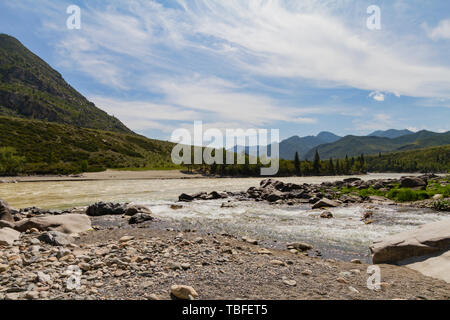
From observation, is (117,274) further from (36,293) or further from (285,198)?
(285,198)

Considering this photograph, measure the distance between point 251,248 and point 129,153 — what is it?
19980cm

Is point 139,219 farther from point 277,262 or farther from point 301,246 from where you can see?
point 277,262

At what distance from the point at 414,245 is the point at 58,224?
2049 centimetres

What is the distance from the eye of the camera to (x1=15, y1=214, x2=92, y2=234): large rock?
1642cm

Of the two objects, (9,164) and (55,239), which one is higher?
(9,164)

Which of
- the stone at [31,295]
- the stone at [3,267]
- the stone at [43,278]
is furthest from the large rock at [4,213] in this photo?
the stone at [31,295]

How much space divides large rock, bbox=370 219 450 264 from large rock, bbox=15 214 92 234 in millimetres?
18118

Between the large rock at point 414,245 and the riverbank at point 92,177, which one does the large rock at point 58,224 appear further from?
the riverbank at point 92,177

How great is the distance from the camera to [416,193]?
33031 millimetres

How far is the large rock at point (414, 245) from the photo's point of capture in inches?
430

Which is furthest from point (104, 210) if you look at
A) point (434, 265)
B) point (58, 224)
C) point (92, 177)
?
point (92, 177)

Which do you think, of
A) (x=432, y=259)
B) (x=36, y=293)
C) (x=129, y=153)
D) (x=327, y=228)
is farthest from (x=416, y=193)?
(x=129, y=153)

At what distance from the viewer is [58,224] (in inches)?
675

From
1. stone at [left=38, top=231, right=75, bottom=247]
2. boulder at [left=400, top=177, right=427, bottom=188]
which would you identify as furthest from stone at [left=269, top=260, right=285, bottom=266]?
boulder at [left=400, top=177, right=427, bottom=188]
